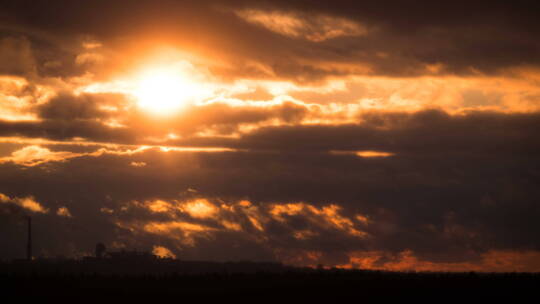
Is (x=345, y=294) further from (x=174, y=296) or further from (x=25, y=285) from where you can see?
(x=25, y=285)

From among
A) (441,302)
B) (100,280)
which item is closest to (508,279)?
(441,302)

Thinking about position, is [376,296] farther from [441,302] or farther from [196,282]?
[196,282]

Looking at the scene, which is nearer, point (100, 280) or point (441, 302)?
point (441, 302)

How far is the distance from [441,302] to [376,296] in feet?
28.9

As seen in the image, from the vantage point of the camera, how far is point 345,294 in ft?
325

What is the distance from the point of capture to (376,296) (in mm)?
97938

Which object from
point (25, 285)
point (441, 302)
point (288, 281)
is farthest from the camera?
point (288, 281)

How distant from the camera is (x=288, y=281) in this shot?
113 m

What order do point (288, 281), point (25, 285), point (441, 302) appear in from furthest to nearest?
point (288, 281), point (25, 285), point (441, 302)

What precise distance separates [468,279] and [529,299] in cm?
2027

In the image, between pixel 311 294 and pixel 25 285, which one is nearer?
pixel 311 294

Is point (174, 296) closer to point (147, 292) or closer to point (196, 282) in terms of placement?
point (147, 292)

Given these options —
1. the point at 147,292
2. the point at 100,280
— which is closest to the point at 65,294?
the point at 147,292

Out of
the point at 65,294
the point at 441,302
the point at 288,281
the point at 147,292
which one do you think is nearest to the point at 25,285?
the point at 65,294
